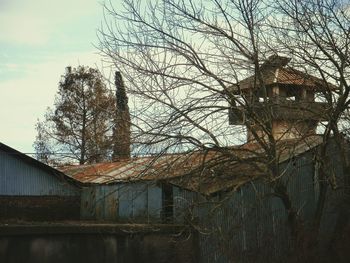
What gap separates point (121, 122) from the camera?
14.4 meters

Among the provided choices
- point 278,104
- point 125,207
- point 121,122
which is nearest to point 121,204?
point 125,207

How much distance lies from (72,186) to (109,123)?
41.3 ft

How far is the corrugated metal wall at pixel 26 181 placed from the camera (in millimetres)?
25062

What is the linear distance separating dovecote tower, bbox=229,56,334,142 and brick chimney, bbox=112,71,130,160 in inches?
101

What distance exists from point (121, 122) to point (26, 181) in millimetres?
12754

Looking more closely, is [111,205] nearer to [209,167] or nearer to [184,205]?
[184,205]

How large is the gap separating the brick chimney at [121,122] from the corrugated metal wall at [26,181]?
38.4 ft

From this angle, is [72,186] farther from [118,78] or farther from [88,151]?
[118,78]

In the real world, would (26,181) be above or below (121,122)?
below

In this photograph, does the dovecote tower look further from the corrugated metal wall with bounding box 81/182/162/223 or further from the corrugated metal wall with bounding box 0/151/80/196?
the corrugated metal wall with bounding box 0/151/80/196

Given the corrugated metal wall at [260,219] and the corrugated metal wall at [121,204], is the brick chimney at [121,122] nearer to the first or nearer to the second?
the corrugated metal wall at [260,219]

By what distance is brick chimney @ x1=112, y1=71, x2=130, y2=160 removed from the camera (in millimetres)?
14094

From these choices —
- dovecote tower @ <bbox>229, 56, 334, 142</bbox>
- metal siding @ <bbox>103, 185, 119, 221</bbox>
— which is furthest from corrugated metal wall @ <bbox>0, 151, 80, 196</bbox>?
dovecote tower @ <bbox>229, 56, 334, 142</bbox>

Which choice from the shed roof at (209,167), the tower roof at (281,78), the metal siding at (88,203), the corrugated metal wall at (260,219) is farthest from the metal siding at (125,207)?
the tower roof at (281,78)
